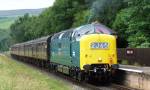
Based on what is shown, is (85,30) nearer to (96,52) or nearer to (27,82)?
(96,52)

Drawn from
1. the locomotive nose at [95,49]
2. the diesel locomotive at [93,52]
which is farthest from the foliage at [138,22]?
the locomotive nose at [95,49]

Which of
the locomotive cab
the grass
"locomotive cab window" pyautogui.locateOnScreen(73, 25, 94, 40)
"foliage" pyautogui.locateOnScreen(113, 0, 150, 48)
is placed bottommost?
the grass

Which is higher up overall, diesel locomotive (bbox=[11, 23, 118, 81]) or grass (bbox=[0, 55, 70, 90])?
diesel locomotive (bbox=[11, 23, 118, 81])

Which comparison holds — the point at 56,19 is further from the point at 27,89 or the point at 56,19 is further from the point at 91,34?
the point at 27,89

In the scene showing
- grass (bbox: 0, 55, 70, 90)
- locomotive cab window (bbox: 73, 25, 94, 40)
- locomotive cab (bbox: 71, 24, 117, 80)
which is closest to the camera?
grass (bbox: 0, 55, 70, 90)

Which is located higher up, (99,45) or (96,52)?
(99,45)

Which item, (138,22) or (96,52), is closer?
(96,52)

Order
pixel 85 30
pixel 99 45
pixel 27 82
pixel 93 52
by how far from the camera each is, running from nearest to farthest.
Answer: pixel 27 82 → pixel 93 52 → pixel 99 45 → pixel 85 30

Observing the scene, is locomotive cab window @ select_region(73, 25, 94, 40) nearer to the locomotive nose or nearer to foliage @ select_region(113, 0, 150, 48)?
the locomotive nose

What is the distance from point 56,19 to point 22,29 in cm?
8228

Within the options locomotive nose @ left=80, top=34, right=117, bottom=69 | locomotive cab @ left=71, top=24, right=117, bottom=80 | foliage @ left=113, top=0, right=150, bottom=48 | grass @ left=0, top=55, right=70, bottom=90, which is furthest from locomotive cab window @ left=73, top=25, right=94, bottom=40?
foliage @ left=113, top=0, right=150, bottom=48

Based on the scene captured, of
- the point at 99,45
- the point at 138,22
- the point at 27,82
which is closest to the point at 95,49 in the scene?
the point at 99,45

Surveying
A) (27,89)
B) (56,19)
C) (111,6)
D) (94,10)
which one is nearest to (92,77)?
(27,89)

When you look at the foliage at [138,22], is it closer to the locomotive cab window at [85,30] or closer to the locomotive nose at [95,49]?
the locomotive cab window at [85,30]
